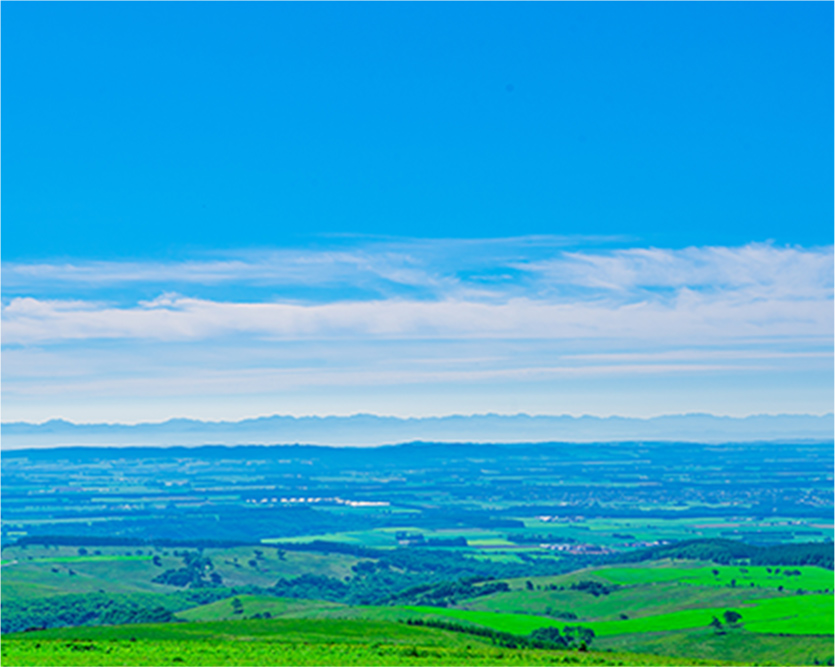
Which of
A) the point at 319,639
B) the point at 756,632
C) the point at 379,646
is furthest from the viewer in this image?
the point at 756,632

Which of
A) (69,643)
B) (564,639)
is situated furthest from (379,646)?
(564,639)

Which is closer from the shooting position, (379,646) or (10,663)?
(10,663)

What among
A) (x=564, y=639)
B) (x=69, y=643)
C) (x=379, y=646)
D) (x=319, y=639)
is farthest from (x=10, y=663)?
(x=564, y=639)

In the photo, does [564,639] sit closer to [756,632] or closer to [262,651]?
[756,632]

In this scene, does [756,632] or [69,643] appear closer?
[69,643]

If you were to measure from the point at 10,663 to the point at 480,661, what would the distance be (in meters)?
30.8

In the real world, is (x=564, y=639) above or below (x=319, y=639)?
below

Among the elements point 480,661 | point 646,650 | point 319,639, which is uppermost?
point 480,661

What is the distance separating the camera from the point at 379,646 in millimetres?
77250

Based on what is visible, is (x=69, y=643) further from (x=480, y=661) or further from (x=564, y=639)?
(x=564, y=639)

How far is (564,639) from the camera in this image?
18888 cm

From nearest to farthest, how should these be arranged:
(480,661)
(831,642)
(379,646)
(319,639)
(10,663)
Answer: (10,663) → (480,661) → (379,646) → (319,639) → (831,642)

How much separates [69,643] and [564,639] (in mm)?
134225

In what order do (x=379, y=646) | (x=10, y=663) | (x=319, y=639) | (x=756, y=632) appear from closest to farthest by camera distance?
(x=10, y=663) < (x=379, y=646) < (x=319, y=639) < (x=756, y=632)
